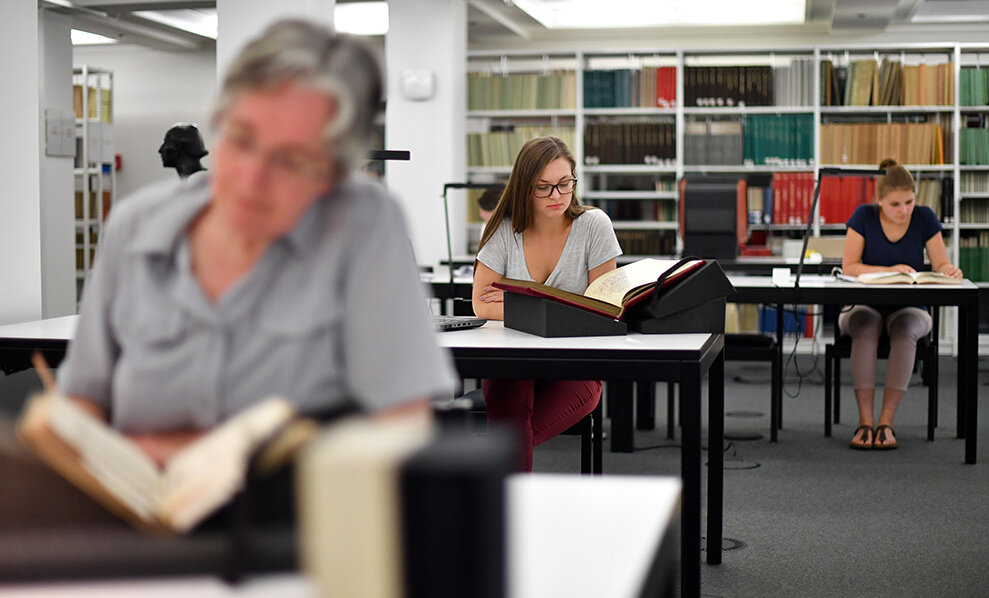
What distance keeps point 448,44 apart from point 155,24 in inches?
119

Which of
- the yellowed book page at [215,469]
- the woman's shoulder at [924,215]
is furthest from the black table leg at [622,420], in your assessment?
the yellowed book page at [215,469]

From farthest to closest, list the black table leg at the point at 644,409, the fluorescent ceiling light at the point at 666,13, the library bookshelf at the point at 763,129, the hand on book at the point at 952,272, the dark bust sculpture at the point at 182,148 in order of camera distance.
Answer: the fluorescent ceiling light at the point at 666,13 → the library bookshelf at the point at 763,129 → the black table leg at the point at 644,409 → the hand on book at the point at 952,272 → the dark bust sculpture at the point at 182,148

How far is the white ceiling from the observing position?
289 inches

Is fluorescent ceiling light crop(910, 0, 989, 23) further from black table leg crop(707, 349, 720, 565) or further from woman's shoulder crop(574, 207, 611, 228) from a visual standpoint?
black table leg crop(707, 349, 720, 565)

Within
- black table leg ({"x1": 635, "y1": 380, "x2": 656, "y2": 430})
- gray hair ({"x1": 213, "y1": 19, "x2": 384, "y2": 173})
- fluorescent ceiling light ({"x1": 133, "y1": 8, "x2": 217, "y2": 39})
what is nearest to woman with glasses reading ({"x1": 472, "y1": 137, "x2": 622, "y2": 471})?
black table leg ({"x1": 635, "y1": 380, "x2": 656, "y2": 430})

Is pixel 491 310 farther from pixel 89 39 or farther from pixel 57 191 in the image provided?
pixel 89 39

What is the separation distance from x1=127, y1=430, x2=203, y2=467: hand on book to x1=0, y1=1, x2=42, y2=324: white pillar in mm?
2174

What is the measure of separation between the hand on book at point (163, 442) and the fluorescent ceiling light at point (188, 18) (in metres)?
7.65

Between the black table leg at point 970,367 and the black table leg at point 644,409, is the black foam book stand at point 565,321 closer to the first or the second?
the black table leg at point 970,367

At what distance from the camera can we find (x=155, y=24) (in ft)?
28.2

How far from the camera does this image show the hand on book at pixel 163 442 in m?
0.95

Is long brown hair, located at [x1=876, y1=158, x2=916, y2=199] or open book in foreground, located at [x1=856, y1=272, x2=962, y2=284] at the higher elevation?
long brown hair, located at [x1=876, y1=158, x2=916, y2=199]

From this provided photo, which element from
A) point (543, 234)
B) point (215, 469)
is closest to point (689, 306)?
point (543, 234)

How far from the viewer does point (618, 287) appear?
2699 mm
